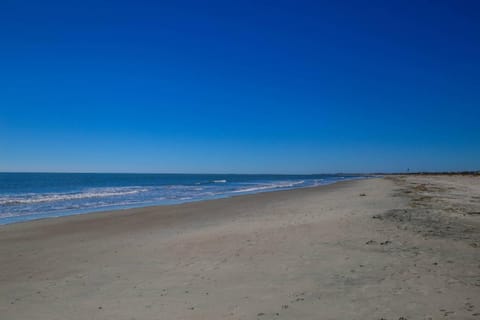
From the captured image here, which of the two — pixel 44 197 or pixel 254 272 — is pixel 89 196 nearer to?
pixel 44 197

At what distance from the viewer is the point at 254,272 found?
24.1 feet

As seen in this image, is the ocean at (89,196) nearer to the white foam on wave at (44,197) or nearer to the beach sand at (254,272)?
the white foam on wave at (44,197)

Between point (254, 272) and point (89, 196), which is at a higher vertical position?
point (89, 196)

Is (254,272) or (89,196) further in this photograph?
(89,196)

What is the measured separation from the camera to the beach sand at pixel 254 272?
215 inches

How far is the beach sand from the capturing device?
5473 mm

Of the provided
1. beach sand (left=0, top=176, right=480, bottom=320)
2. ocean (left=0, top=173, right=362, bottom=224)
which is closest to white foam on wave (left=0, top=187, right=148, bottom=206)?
ocean (left=0, top=173, right=362, bottom=224)

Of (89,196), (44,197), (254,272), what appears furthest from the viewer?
(89,196)

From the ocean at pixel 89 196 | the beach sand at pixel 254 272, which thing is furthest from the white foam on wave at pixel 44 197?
the beach sand at pixel 254 272

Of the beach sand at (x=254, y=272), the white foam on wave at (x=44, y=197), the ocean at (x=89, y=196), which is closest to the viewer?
the beach sand at (x=254, y=272)

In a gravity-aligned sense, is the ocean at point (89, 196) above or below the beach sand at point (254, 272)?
above

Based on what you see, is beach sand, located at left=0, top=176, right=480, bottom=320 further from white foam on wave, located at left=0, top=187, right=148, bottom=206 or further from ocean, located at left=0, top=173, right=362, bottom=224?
white foam on wave, located at left=0, top=187, right=148, bottom=206

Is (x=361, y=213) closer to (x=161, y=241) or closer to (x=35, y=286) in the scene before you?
(x=161, y=241)

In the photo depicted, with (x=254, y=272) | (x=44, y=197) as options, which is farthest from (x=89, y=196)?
(x=254, y=272)
